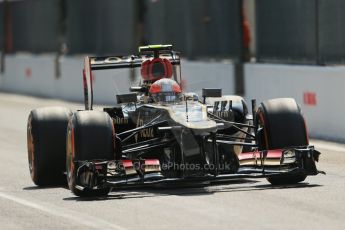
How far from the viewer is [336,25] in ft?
64.5

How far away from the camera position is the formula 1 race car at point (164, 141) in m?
12.2

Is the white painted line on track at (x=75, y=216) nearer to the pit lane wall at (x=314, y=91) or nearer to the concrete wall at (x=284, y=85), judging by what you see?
the concrete wall at (x=284, y=85)

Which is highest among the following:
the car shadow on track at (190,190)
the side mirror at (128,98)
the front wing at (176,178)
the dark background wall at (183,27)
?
the dark background wall at (183,27)

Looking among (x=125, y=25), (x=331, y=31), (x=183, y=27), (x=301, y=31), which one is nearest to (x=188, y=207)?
(x=331, y=31)

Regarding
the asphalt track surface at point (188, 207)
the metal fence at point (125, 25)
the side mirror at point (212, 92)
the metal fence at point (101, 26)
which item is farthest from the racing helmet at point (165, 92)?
the metal fence at point (101, 26)

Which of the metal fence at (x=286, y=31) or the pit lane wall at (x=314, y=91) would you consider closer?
the pit lane wall at (x=314, y=91)

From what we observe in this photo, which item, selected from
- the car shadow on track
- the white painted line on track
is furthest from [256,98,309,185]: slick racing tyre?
the white painted line on track

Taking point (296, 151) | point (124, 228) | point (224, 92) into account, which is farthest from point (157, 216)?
point (224, 92)

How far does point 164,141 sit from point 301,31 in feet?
29.2

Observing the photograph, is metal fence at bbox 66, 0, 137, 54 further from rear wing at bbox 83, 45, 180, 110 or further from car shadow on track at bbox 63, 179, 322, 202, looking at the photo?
car shadow on track at bbox 63, 179, 322, 202

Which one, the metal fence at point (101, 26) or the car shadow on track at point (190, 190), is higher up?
the metal fence at point (101, 26)

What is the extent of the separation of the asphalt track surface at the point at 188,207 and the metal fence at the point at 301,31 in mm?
5434

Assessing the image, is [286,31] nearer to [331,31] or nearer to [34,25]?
[331,31]

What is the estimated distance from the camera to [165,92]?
536 inches
